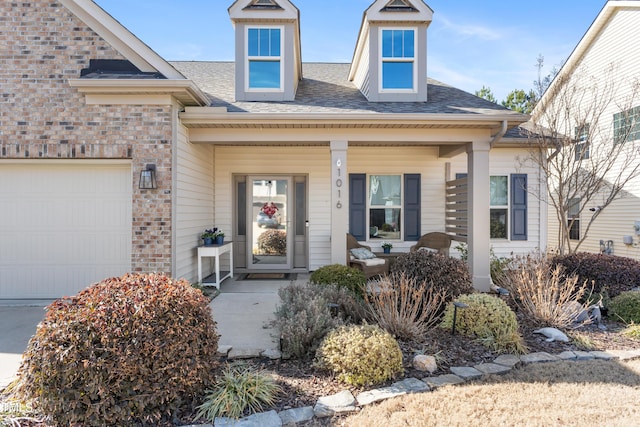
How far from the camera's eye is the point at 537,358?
3.81 m

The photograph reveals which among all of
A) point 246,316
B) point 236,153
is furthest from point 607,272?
point 236,153

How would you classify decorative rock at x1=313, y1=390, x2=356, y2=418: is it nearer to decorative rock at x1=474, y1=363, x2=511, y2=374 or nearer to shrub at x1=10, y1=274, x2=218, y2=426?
shrub at x1=10, y1=274, x2=218, y2=426

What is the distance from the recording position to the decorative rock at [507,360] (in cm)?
366

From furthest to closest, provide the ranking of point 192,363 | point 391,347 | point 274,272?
point 274,272
point 391,347
point 192,363

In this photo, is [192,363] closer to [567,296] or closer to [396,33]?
[567,296]

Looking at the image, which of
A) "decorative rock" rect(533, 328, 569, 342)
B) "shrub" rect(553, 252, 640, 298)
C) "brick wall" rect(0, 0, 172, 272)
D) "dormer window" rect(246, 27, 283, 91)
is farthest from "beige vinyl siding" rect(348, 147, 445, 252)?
"brick wall" rect(0, 0, 172, 272)

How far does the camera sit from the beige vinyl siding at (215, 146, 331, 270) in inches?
336

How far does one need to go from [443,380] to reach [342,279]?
7.24 ft

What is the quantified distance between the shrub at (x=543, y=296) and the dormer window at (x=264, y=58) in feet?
18.2

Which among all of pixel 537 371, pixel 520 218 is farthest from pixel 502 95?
pixel 537 371

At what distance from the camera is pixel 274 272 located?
338 inches

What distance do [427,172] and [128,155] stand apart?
6.32 meters

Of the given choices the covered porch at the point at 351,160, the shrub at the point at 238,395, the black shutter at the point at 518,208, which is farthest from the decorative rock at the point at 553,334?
the black shutter at the point at 518,208

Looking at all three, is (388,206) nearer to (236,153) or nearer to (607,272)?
(236,153)
